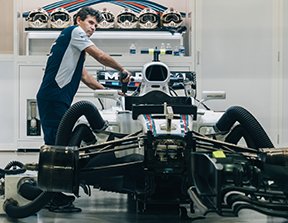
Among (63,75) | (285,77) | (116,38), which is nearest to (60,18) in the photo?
(116,38)

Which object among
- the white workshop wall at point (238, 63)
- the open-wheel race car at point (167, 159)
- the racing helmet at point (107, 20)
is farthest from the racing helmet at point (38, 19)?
the open-wheel race car at point (167, 159)

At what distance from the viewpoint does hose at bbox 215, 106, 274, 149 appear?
10.8 ft

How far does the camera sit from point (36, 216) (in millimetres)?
3898

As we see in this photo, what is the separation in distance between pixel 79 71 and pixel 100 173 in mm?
1374

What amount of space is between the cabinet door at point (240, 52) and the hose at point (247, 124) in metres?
4.35

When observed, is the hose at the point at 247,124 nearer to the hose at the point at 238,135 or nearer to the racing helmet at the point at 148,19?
the hose at the point at 238,135

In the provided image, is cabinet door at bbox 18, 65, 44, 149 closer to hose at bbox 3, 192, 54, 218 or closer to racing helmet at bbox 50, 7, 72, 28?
racing helmet at bbox 50, 7, 72, 28

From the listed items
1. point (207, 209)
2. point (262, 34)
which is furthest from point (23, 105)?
point (207, 209)

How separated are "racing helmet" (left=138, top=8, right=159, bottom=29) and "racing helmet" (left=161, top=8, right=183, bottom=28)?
10cm

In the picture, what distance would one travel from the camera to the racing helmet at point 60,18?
8.26 m

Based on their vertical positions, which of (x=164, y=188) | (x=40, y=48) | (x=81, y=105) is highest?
(x=40, y=48)

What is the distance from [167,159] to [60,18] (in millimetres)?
5580

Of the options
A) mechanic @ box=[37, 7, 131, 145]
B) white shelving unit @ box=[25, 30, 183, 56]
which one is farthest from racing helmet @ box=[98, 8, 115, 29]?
mechanic @ box=[37, 7, 131, 145]

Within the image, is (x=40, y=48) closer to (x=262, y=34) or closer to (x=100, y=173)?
(x=262, y=34)
